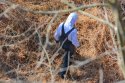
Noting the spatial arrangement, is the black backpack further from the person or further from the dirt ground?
the dirt ground

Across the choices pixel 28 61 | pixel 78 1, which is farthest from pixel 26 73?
pixel 78 1

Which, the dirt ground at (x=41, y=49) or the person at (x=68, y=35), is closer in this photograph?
the person at (x=68, y=35)

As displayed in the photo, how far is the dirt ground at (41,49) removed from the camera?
10422mm

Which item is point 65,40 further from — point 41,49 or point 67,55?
point 41,49

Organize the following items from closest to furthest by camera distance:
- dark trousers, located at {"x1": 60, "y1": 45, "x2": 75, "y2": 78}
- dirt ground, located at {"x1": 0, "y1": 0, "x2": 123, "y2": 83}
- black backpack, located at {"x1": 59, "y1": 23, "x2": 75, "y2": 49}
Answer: black backpack, located at {"x1": 59, "y1": 23, "x2": 75, "y2": 49} → dark trousers, located at {"x1": 60, "y1": 45, "x2": 75, "y2": 78} → dirt ground, located at {"x1": 0, "y1": 0, "x2": 123, "y2": 83}

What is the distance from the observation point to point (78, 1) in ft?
40.9

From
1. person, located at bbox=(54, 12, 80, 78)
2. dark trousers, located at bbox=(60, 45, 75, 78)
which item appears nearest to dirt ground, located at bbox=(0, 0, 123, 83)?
dark trousers, located at bbox=(60, 45, 75, 78)

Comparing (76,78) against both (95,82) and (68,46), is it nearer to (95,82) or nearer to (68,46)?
(95,82)

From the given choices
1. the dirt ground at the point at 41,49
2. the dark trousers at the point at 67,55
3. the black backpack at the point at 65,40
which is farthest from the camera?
the dirt ground at the point at 41,49

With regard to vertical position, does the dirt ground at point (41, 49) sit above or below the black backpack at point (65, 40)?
below

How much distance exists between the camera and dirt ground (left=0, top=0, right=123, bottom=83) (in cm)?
1042

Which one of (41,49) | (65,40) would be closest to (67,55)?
(65,40)

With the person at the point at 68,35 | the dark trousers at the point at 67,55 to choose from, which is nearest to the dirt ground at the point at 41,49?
the dark trousers at the point at 67,55

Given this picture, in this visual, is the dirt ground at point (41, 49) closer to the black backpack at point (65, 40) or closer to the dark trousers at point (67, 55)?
the dark trousers at point (67, 55)
